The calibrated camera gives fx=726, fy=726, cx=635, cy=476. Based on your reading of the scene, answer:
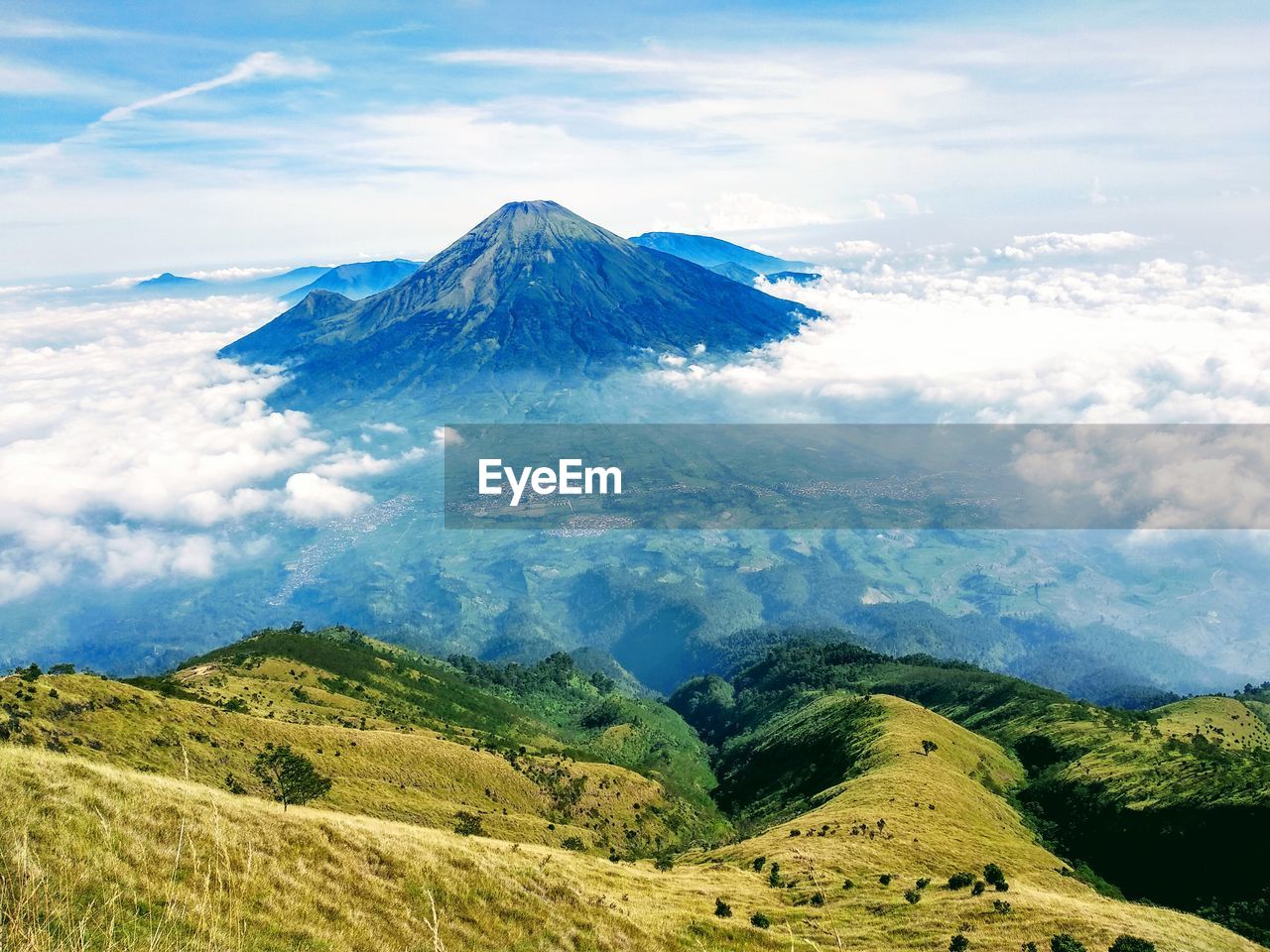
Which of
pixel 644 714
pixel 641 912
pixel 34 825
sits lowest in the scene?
pixel 644 714

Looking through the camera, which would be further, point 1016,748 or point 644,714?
point 644,714

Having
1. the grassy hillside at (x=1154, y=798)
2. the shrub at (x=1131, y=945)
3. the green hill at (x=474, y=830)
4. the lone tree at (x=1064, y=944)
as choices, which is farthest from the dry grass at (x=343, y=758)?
the grassy hillside at (x=1154, y=798)

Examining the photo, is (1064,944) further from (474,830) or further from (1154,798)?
(1154,798)

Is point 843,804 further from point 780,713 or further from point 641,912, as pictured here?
point 780,713

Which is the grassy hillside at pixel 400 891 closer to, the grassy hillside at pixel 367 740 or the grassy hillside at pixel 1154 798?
the grassy hillside at pixel 367 740

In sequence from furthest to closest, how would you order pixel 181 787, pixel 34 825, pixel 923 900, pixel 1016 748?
pixel 1016 748 < pixel 923 900 < pixel 181 787 < pixel 34 825

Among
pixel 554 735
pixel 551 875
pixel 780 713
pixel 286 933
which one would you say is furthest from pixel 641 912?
A: pixel 780 713

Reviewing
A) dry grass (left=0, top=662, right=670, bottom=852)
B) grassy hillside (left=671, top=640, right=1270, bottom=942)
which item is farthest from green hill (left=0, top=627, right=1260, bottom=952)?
grassy hillside (left=671, top=640, right=1270, bottom=942)

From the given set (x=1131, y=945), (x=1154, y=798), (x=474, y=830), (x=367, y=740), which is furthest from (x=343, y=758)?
(x=1154, y=798)

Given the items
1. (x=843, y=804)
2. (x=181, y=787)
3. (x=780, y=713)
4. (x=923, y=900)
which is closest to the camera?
(x=181, y=787)
